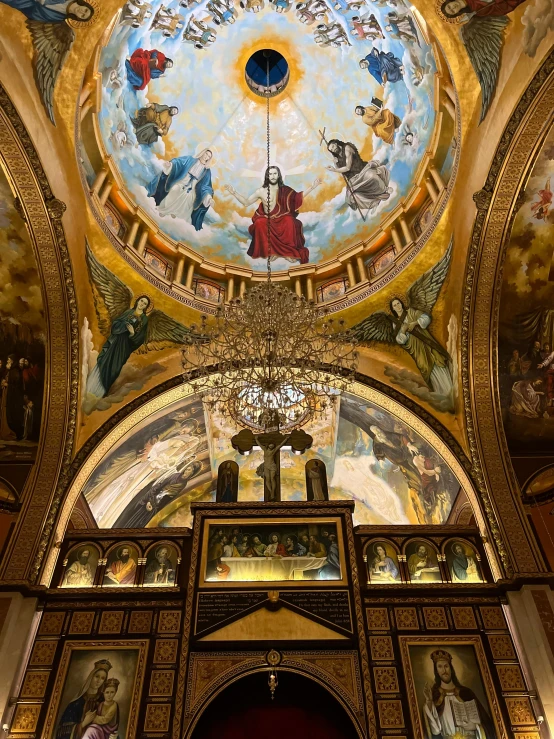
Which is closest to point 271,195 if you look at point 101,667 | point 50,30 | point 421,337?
point 421,337

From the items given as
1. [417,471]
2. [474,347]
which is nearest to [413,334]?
[474,347]

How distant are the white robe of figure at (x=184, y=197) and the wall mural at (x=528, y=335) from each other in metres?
6.50

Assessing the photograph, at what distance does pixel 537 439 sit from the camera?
34.8 ft

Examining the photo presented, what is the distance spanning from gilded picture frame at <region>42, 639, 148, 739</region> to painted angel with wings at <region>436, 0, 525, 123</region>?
9.53 meters

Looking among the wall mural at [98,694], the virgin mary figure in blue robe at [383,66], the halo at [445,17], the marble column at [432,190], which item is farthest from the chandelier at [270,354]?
the virgin mary figure in blue robe at [383,66]

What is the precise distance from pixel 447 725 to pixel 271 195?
10.4 metres

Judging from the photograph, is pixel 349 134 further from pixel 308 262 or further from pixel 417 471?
pixel 417 471

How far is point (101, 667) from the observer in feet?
28.0

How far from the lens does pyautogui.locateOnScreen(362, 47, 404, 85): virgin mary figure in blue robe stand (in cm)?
1172

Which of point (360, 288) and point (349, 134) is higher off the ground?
point (349, 134)

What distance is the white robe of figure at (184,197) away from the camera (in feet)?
42.5

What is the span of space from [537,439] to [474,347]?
6.15 feet

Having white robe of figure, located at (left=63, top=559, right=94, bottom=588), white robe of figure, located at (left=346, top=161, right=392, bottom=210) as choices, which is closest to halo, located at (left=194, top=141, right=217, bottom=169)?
white robe of figure, located at (left=346, top=161, right=392, bottom=210)

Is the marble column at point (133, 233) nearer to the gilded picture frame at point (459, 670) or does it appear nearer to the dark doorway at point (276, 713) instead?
the dark doorway at point (276, 713)
